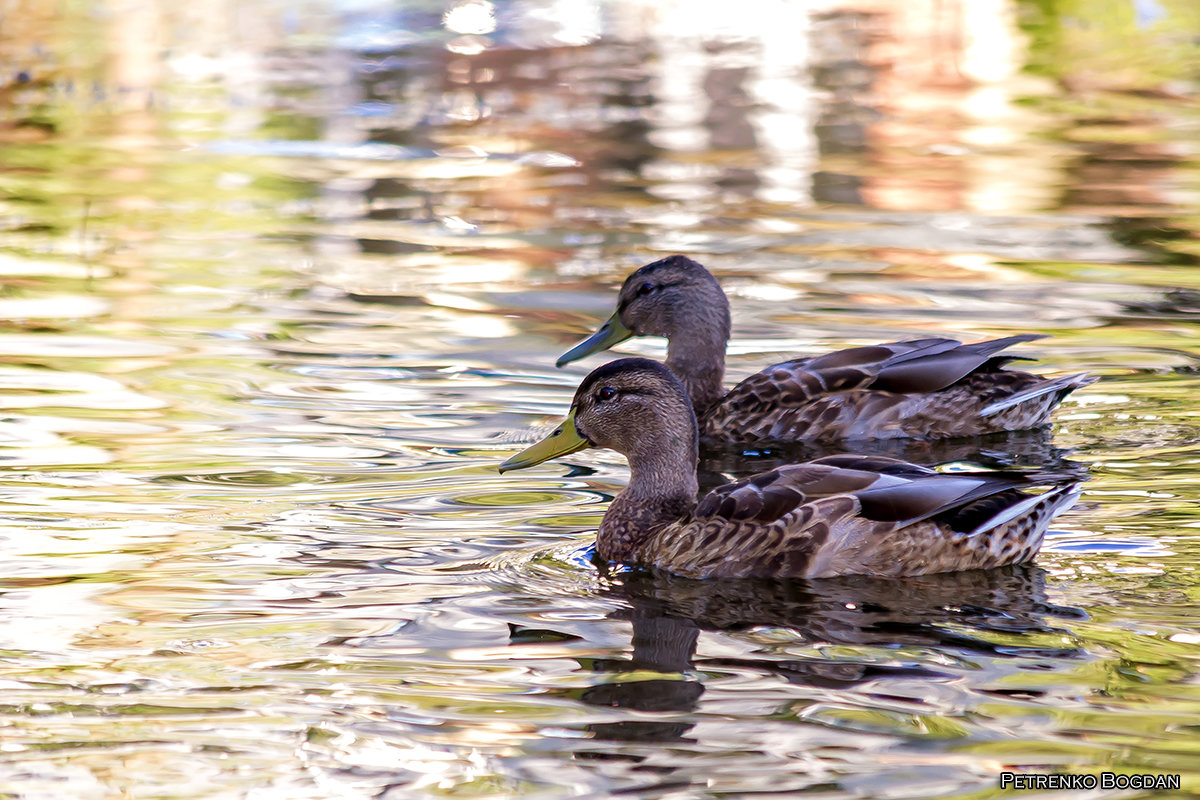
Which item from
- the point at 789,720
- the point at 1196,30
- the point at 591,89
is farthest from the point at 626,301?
the point at 1196,30

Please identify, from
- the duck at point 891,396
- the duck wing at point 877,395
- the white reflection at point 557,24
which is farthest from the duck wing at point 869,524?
the white reflection at point 557,24

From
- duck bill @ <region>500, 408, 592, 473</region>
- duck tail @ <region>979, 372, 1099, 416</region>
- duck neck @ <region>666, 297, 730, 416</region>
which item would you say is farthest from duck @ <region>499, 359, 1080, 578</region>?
duck neck @ <region>666, 297, 730, 416</region>

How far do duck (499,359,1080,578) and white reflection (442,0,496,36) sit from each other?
21.2m

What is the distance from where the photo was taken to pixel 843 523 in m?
6.40

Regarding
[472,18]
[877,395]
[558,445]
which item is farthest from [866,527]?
[472,18]

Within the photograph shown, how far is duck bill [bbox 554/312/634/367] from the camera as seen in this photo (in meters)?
9.69

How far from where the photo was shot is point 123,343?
10320mm

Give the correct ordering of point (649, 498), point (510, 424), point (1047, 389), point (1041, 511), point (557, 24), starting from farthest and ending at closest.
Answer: point (557, 24), point (510, 424), point (1047, 389), point (649, 498), point (1041, 511)

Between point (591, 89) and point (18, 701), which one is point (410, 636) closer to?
point (18, 701)

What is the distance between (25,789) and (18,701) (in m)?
0.62

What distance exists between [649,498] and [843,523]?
0.87 metres

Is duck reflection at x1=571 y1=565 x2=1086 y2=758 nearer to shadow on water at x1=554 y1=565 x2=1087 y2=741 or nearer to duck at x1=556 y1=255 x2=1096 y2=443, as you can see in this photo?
shadow on water at x1=554 y1=565 x2=1087 y2=741

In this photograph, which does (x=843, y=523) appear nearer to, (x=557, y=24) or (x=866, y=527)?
(x=866, y=527)

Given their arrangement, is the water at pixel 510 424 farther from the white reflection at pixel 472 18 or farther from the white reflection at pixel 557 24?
the white reflection at pixel 472 18
